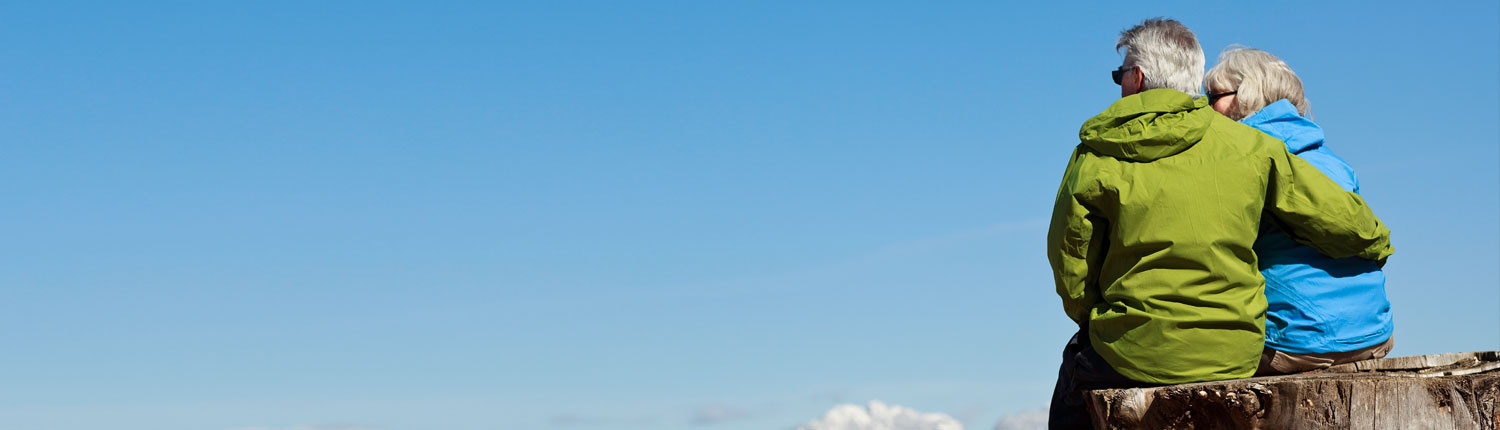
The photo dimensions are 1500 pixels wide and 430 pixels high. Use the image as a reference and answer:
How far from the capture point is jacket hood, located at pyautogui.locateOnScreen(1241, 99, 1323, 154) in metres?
6.06

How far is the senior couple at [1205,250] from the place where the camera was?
5516mm

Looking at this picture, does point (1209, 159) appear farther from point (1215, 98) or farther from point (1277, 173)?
point (1215, 98)

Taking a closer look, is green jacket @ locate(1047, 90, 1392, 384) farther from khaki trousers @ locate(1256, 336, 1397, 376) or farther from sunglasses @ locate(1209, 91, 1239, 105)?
sunglasses @ locate(1209, 91, 1239, 105)

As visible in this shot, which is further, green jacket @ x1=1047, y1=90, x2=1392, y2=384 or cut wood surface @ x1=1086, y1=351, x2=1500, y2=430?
green jacket @ x1=1047, y1=90, x2=1392, y2=384

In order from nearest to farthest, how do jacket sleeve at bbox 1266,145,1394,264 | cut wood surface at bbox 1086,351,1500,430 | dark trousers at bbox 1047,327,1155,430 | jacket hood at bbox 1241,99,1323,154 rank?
cut wood surface at bbox 1086,351,1500,430 < jacket sleeve at bbox 1266,145,1394,264 < dark trousers at bbox 1047,327,1155,430 < jacket hood at bbox 1241,99,1323,154

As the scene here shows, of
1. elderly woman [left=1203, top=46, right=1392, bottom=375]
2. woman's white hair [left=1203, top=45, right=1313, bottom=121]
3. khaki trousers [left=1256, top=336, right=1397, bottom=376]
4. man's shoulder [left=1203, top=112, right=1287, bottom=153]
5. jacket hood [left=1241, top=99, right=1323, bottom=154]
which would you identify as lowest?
khaki trousers [left=1256, top=336, right=1397, bottom=376]

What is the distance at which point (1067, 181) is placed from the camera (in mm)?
5797

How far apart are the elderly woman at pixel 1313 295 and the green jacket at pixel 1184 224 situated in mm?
151

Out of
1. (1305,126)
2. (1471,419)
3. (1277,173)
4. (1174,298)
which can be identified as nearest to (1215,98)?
(1305,126)

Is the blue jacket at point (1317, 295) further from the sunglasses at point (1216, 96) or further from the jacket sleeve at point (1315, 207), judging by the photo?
the sunglasses at point (1216, 96)

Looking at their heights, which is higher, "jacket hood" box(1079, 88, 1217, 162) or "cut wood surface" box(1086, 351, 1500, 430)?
"jacket hood" box(1079, 88, 1217, 162)

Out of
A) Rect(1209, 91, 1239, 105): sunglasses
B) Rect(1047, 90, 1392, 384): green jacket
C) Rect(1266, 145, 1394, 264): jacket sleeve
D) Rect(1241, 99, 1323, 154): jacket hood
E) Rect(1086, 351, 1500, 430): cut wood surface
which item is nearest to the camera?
Rect(1086, 351, 1500, 430): cut wood surface

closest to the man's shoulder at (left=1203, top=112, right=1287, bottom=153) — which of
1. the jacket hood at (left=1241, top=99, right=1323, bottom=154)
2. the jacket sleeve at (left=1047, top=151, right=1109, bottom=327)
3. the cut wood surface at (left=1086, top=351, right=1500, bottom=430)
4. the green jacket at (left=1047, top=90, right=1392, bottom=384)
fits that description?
the green jacket at (left=1047, top=90, right=1392, bottom=384)

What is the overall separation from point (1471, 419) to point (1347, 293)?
79 cm
